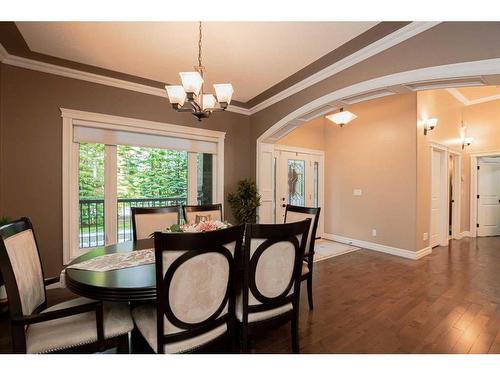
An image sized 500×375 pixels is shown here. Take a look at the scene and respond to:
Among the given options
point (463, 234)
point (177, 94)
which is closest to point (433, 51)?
point (177, 94)

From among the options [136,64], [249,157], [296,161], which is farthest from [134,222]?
[296,161]

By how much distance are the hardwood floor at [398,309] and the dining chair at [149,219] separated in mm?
1269

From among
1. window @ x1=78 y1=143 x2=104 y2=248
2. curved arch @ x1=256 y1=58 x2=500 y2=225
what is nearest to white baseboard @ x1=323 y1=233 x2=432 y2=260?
curved arch @ x1=256 y1=58 x2=500 y2=225

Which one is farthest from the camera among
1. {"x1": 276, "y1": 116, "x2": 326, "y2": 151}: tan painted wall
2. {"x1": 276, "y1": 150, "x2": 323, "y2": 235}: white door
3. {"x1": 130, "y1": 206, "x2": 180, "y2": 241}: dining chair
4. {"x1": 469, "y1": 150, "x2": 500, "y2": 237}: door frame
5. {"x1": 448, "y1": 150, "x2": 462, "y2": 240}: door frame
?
{"x1": 469, "y1": 150, "x2": 500, "y2": 237}: door frame

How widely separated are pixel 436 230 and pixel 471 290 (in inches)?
94.8

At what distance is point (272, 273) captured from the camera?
5.18 feet

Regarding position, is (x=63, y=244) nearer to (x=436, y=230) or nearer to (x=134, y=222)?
(x=134, y=222)

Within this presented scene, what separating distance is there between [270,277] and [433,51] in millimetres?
2370

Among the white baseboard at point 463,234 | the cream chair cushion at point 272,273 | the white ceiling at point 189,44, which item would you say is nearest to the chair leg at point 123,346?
the cream chair cushion at point 272,273

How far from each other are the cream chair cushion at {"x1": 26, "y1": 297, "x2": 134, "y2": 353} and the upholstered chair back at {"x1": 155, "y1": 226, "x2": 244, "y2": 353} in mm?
395

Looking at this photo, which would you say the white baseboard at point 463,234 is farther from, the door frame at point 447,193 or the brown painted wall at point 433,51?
the brown painted wall at point 433,51

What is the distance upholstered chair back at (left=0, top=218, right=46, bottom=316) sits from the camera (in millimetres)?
1209

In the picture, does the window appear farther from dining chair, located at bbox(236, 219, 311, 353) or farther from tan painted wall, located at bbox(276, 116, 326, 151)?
tan painted wall, located at bbox(276, 116, 326, 151)

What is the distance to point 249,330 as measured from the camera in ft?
5.07
